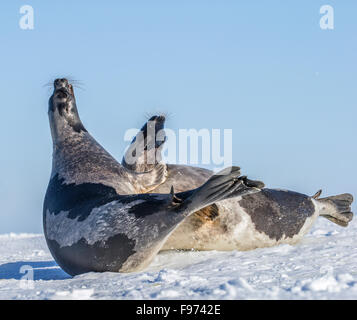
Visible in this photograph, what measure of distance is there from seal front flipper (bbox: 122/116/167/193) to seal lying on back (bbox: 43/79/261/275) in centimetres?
21

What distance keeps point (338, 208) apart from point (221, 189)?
2582 millimetres

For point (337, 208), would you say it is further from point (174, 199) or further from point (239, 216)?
point (174, 199)

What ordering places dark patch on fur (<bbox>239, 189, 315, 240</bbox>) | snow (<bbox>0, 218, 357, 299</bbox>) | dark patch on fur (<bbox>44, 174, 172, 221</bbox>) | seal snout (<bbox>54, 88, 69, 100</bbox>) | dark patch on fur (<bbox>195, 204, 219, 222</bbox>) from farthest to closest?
seal snout (<bbox>54, 88, 69, 100</bbox>)
dark patch on fur (<bbox>239, 189, 315, 240</bbox>)
dark patch on fur (<bbox>195, 204, 219, 222</bbox>)
dark patch on fur (<bbox>44, 174, 172, 221</bbox>)
snow (<bbox>0, 218, 357, 299</bbox>)

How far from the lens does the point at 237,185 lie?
369cm

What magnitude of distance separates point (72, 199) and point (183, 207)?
105cm

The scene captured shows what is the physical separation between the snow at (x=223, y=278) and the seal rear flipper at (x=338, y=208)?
746 mm

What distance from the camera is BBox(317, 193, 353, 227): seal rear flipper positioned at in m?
5.71

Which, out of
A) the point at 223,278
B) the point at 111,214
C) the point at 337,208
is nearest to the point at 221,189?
the point at 223,278

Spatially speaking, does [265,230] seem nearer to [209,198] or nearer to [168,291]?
[209,198]

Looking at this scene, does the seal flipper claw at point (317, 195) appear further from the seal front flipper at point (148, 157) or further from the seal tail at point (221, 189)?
the seal tail at point (221, 189)

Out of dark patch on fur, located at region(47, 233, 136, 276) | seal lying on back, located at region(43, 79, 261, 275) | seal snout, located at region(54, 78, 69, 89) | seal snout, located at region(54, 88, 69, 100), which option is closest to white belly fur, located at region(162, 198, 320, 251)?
seal lying on back, located at region(43, 79, 261, 275)

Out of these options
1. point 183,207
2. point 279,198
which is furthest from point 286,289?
point 279,198

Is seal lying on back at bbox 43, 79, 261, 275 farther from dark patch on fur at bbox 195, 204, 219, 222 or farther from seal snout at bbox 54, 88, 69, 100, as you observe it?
seal snout at bbox 54, 88, 69, 100
